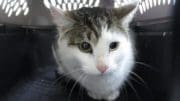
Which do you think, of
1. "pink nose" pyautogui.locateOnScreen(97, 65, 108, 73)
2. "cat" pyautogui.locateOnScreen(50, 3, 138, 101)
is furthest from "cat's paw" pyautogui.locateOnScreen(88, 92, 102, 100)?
"pink nose" pyautogui.locateOnScreen(97, 65, 108, 73)

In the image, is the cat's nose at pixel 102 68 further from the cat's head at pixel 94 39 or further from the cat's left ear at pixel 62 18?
the cat's left ear at pixel 62 18

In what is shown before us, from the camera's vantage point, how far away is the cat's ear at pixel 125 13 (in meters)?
0.79

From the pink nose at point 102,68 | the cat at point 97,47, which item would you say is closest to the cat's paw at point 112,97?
the cat at point 97,47

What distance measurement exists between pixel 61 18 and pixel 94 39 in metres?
0.11

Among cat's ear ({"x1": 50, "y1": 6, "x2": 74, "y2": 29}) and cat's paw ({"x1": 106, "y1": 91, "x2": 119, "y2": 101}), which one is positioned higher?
cat's ear ({"x1": 50, "y1": 6, "x2": 74, "y2": 29})

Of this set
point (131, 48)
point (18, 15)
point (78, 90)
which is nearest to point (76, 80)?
point (78, 90)

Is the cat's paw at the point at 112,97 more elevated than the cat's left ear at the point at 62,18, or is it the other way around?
the cat's left ear at the point at 62,18

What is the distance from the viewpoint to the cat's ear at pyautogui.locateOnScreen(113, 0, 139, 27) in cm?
79

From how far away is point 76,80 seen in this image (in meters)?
0.83

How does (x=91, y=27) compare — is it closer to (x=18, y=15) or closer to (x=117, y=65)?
(x=117, y=65)

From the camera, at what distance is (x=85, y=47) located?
0.76 meters

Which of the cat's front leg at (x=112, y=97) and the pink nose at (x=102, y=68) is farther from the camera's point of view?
the cat's front leg at (x=112, y=97)

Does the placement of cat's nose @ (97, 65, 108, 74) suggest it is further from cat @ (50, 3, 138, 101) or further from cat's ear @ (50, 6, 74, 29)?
cat's ear @ (50, 6, 74, 29)

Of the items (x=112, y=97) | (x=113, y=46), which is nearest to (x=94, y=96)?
(x=112, y=97)
